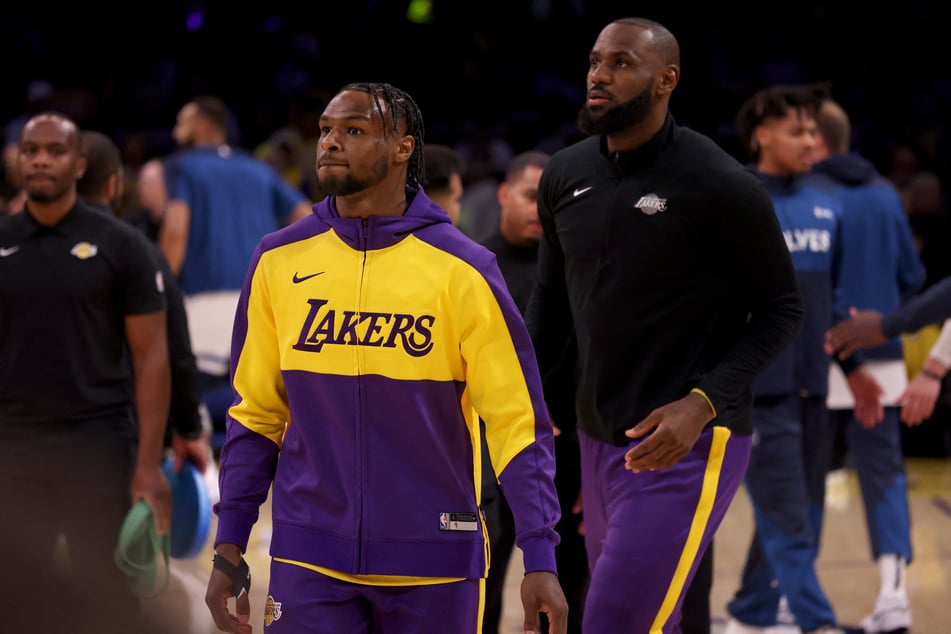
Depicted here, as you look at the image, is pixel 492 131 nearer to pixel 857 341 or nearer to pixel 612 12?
pixel 612 12

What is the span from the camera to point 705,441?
11.4 ft

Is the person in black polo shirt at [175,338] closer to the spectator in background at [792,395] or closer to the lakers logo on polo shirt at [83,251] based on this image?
the lakers logo on polo shirt at [83,251]

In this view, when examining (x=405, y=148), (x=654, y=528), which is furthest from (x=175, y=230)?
(x=405, y=148)

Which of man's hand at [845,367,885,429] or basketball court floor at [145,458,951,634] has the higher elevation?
man's hand at [845,367,885,429]

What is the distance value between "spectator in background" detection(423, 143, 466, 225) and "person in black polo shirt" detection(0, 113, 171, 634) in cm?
95

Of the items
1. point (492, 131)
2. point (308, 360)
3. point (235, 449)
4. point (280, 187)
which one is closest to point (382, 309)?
point (308, 360)

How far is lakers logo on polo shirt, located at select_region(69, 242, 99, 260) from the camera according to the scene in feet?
14.4

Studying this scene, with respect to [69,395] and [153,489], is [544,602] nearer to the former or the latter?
[153,489]

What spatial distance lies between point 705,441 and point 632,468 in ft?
0.76

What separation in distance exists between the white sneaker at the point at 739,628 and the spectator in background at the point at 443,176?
204 cm

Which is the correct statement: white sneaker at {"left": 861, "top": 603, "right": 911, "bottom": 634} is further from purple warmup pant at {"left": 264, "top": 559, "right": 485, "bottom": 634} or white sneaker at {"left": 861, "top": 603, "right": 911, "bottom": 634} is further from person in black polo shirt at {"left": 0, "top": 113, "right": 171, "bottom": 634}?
purple warmup pant at {"left": 264, "top": 559, "right": 485, "bottom": 634}

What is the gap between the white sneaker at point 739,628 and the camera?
5.40 meters

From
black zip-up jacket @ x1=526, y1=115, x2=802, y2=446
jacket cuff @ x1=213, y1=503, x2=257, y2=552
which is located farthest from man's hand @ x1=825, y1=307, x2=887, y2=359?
jacket cuff @ x1=213, y1=503, x2=257, y2=552

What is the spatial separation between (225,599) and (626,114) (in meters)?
1.55
